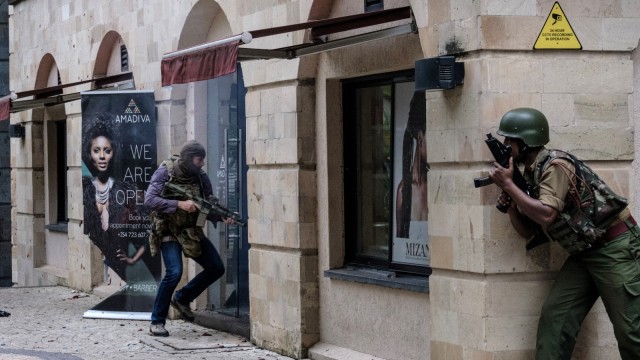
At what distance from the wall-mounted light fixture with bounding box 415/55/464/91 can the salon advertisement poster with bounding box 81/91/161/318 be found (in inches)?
209

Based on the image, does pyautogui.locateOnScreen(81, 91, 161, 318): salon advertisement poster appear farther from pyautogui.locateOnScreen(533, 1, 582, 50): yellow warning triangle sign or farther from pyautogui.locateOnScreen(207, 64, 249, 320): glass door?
pyautogui.locateOnScreen(533, 1, 582, 50): yellow warning triangle sign

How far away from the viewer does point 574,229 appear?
7.00 meters

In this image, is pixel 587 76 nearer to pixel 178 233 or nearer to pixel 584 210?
pixel 584 210

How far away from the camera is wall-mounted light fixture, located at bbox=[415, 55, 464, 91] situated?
7555mm

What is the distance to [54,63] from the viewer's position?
696 inches

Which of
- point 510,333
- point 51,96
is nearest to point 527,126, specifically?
point 510,333

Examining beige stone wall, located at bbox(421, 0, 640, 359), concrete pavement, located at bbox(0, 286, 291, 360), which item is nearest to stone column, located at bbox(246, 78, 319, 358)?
concrete pavement, located at bbox(0, 286, 291, 360)

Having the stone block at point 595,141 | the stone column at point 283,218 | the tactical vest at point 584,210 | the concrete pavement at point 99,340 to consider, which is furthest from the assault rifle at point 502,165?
the concrete pavement at point 99,340

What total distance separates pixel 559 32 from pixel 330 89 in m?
2.66

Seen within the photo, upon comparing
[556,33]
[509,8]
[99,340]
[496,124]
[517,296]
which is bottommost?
[99,340]

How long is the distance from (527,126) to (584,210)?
592 mm

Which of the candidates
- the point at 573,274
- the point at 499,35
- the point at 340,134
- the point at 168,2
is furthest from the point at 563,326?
the point at 168,2

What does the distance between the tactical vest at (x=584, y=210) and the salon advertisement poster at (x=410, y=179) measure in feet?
5.94

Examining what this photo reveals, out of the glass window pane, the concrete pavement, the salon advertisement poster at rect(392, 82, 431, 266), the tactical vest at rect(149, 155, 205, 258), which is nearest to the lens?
the salon advertisement poster at rect(392, 82, 431, 266)
